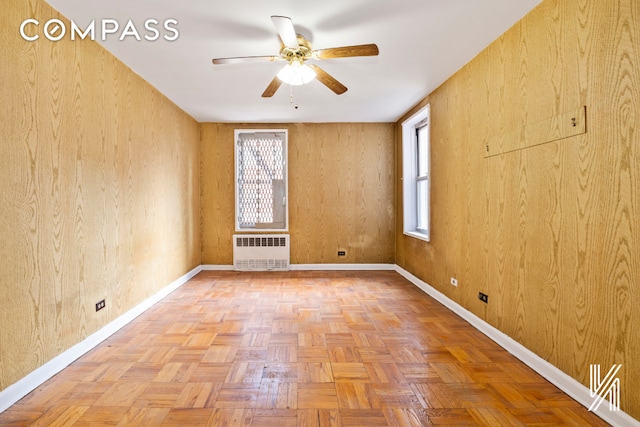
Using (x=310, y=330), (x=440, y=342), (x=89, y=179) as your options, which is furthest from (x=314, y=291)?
(x=89, y=179)

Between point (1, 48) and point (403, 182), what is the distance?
Result: 13.7 ft

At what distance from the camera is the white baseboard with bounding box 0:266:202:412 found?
1662mm

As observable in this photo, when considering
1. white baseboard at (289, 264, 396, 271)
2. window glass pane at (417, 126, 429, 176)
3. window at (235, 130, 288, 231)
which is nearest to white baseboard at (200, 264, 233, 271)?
window at (235, 130, 288, 231)

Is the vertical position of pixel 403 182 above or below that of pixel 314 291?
above

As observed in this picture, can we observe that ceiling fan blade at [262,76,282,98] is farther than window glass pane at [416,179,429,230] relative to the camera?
No

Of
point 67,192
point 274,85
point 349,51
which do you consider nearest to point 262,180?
point 274,85

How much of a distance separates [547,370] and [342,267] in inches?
129

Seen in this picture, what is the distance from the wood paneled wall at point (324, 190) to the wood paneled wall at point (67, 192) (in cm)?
150

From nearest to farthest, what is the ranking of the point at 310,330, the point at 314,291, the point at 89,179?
1. the point at 89,179
2. the point at 310,330
3. the point at 314,291

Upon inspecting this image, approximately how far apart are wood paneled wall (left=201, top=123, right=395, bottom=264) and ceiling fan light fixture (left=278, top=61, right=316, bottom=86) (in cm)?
246

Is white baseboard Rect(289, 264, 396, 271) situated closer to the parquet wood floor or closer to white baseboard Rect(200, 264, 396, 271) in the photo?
white baseboard Rect(200, 264, 396, 271)

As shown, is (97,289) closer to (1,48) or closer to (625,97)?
(1,48)

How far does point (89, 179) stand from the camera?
2.32m

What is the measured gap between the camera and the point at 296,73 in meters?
2.43
